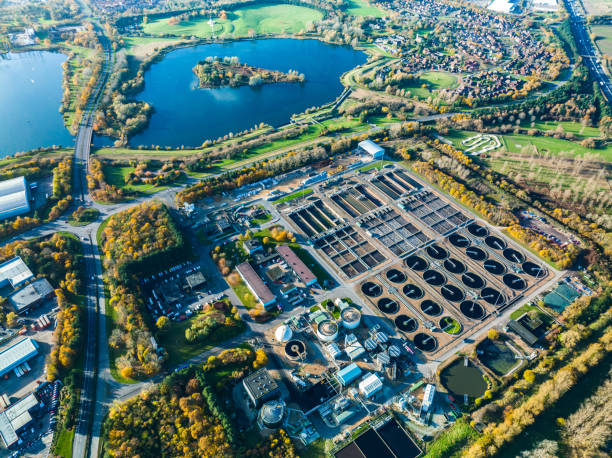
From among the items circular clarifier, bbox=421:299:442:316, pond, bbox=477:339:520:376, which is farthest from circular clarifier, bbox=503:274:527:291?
circular clarifier, bbox=421:299:442:316

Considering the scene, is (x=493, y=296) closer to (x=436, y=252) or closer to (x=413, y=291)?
(x=436, y=252)

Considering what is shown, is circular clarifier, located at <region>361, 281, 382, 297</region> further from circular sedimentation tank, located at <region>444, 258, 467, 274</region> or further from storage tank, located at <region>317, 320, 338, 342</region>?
circular sedimentation tank, located at <region>444, 258, 467, 274</region>

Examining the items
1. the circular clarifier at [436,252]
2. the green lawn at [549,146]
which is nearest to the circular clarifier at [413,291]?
the circular clarifier at [436,252]

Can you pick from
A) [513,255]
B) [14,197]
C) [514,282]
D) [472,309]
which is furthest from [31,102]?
[514,282]

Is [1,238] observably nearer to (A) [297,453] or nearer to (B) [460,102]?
(A) [297,453]

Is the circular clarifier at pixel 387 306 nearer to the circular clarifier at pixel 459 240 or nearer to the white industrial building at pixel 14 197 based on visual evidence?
the circular clarifier at pixel 459 240

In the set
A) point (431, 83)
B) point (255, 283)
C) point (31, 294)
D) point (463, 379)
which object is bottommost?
point (463, 379)

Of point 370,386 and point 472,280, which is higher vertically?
point 472,280

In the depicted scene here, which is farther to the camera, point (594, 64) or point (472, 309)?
point (594, 64)
